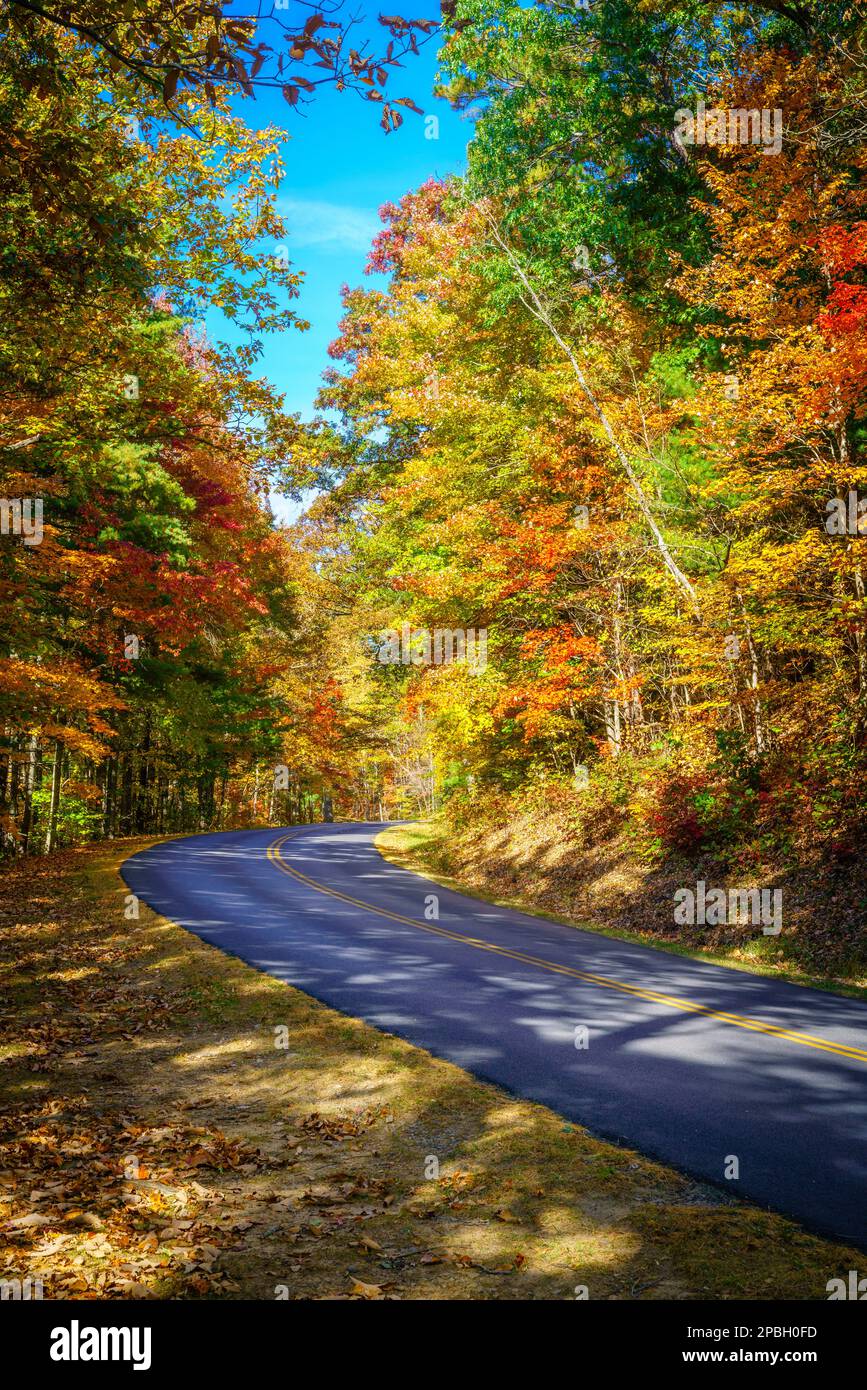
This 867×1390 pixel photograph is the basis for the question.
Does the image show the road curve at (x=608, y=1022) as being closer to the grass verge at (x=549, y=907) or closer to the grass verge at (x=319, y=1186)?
the grass verge at (x=319, y=1186)

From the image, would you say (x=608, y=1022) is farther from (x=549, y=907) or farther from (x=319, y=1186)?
(x=549, y=907)

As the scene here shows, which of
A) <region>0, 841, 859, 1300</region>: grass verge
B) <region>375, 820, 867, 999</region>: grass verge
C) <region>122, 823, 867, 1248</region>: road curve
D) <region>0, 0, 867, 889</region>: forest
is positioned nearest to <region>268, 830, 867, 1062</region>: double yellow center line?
<region>122, 823, 867, 1248</region>: road curve

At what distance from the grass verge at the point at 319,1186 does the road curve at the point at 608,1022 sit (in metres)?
0.43

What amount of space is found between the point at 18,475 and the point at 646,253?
575 inches

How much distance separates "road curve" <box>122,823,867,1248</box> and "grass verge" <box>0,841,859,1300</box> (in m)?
0.43

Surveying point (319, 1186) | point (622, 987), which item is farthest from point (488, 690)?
point (319, 1186)

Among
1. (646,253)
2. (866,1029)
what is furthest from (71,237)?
(646,253)

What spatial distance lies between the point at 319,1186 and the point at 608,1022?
437 cm

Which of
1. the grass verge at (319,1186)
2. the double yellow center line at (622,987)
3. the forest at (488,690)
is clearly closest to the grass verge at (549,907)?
the forest at (488,690)

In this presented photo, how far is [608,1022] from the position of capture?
8.59 meters

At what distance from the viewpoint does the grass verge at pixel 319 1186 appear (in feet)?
13.1

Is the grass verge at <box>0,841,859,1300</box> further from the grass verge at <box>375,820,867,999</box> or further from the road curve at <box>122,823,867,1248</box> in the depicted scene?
the grass verge at <box>375,820,867,999</box>
